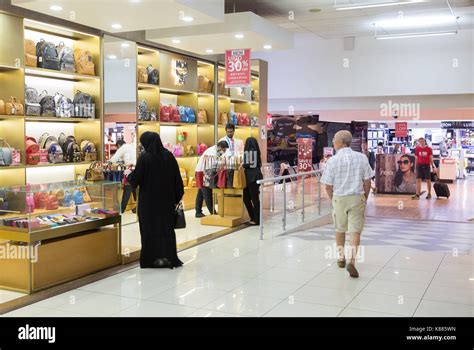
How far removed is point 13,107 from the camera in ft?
21.1

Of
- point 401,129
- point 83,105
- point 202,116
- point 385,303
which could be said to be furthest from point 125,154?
point 401,129

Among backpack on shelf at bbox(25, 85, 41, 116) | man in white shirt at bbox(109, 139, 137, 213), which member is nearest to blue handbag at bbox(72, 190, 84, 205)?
backpack on shelf at bbox(25, 85, 41, 116)

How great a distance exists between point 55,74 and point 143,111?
2026 mm

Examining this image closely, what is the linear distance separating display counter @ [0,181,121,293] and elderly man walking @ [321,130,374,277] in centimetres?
238

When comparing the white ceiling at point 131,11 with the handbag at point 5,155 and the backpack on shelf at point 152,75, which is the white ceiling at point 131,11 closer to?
the handbag at point 5,155

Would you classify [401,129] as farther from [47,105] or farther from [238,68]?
[47,105]

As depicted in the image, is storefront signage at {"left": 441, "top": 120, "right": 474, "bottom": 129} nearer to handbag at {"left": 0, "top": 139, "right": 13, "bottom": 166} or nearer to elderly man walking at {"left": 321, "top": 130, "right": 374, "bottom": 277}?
elderly man walking at {"left": 321, "top": 130, "right": 374, "bottom": 277}

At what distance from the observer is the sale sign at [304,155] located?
15.2 metres

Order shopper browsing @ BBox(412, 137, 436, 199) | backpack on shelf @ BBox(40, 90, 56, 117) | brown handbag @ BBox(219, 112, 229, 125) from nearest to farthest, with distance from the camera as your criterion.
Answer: backpack on shelf @ BBox(40, 90, 56, 117) < brown handbag @ BBox(219, 112, 229, 125) < shopper browsing @ BBox(412, 137, 436, 199)

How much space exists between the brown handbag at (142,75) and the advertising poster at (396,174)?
846 cm

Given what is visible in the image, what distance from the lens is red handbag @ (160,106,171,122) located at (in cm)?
950
